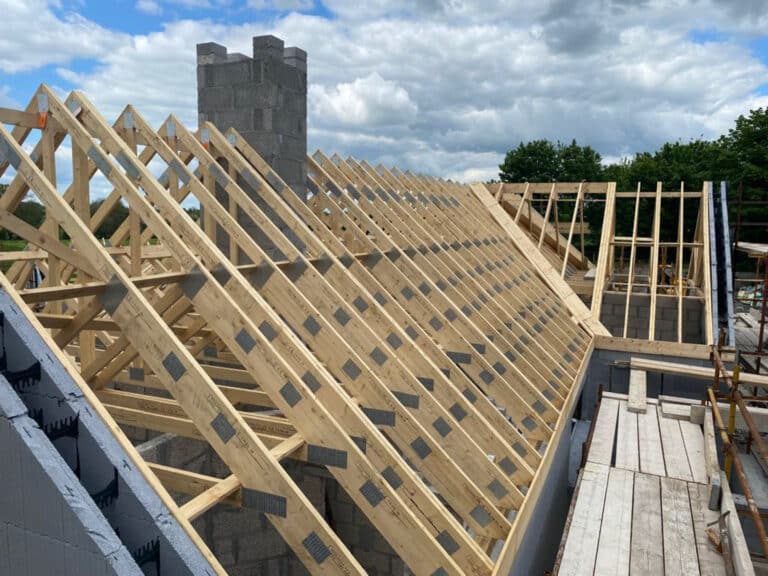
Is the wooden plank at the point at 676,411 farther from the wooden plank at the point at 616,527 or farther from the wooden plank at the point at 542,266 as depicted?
the wooden plank at the point at 542,266

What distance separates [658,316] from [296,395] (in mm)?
12241

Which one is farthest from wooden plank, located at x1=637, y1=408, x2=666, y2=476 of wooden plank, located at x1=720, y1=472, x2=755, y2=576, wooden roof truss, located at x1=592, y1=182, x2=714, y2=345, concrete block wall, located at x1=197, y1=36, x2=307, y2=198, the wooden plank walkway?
concrete block wall, located at x1=197, y1=36, x2=307, y2=198

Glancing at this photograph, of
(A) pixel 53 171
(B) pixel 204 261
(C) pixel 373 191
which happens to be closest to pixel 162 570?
(B) pixel 204 261

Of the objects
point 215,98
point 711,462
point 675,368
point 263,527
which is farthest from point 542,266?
point 263,527

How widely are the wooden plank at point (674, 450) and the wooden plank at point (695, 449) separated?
0.15 feet

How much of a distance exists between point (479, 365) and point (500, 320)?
190 cm

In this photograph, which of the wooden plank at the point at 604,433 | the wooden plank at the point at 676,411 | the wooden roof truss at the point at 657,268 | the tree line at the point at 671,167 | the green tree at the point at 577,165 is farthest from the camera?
the green tree at the point at 577,165

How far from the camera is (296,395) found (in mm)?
3844

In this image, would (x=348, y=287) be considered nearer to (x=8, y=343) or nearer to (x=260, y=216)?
(x=260, y=216)

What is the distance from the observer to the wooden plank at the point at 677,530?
4.85 meters

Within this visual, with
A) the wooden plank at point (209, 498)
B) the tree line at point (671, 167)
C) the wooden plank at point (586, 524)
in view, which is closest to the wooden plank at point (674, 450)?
the wooden plank at point (586, 524)

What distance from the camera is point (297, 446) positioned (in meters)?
3.90

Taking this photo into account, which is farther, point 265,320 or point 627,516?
point 627,516

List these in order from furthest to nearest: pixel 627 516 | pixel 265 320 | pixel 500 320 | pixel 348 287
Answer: pixel 500 320 < pixel 348 287 < pixel 627 516 < pixel 265 320
